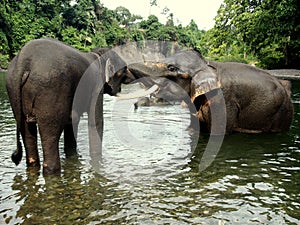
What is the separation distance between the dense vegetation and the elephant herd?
1.62 metres

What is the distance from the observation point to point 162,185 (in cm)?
407

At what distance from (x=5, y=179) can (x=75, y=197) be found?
108 centimetres

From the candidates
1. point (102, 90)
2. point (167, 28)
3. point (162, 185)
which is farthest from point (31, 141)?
point (167, 28)

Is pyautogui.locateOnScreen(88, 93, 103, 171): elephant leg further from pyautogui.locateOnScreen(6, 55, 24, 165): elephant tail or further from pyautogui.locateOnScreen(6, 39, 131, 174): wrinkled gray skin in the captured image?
pyautogui.locateOnScreen(6, 55, 24, 165): elephant tail

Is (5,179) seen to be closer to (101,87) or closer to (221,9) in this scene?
(101,87)

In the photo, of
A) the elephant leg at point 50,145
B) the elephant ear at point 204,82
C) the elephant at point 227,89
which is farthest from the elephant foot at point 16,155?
the elephant ear at point 204,82

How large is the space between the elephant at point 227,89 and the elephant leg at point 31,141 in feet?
6.29

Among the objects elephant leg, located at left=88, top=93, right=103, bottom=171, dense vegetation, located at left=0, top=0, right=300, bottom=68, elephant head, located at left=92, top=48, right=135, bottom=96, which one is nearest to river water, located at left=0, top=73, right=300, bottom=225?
elephant leg, located at left=88, top=93, right=103, bottom=171

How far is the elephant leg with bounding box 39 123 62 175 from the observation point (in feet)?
13.1

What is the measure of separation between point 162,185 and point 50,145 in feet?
4.43

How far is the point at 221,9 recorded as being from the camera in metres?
30.1

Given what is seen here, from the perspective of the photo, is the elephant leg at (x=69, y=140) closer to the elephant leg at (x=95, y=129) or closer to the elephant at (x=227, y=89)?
the elephant leg at (x=95, y=129)

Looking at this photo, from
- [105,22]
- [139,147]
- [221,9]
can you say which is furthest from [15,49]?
[139,147]

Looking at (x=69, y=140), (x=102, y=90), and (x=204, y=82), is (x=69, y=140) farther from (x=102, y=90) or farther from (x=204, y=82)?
(x=204, y=82)
